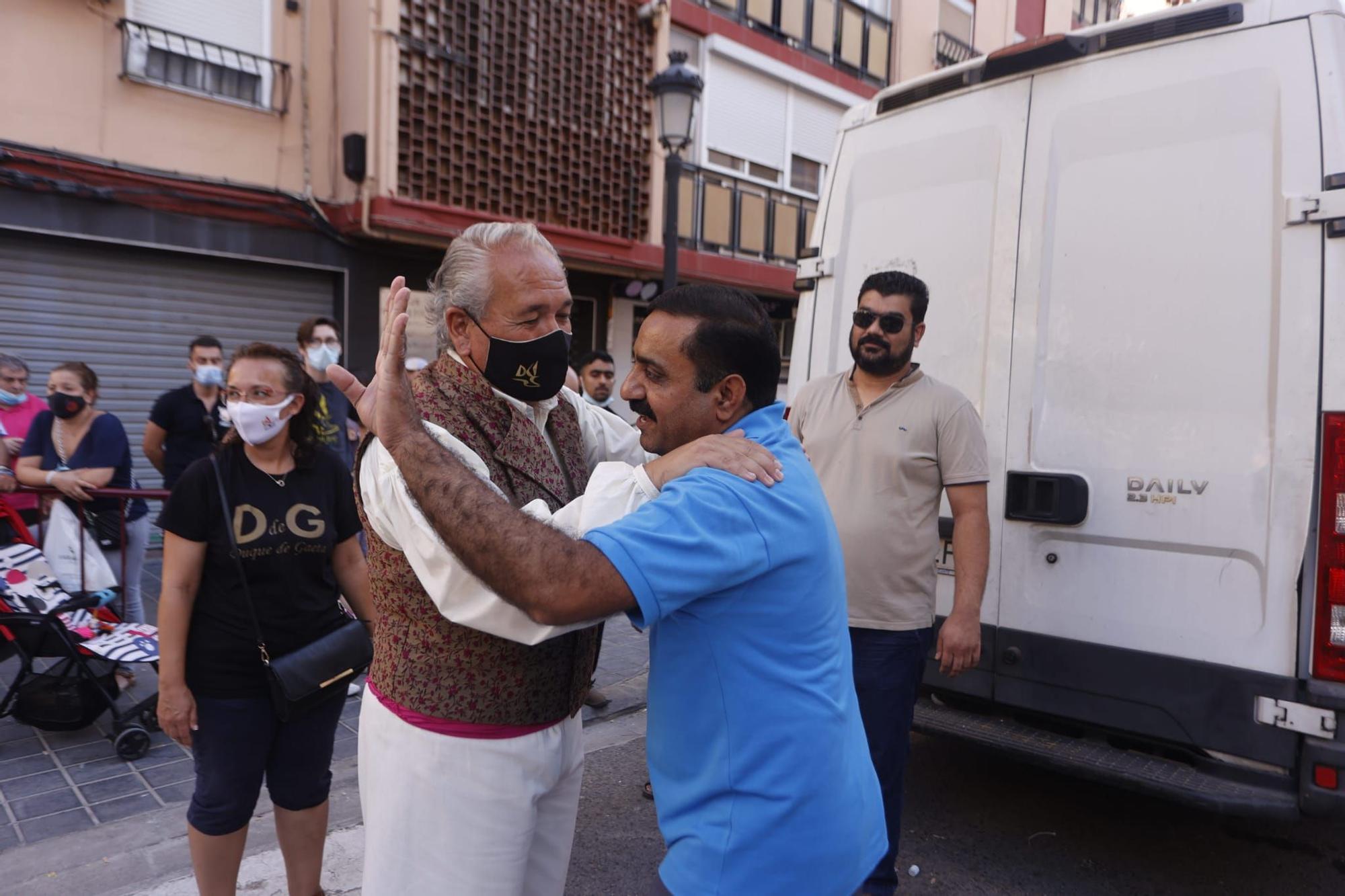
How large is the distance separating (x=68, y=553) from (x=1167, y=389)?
4.92 meters

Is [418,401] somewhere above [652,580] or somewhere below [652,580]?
above

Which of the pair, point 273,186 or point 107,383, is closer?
point 107,383

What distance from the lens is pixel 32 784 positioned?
159 inches

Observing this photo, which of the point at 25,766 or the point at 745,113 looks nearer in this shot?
the point at 25,766

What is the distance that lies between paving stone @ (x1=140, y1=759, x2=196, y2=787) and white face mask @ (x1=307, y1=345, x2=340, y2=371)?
2.35 m

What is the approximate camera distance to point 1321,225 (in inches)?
110

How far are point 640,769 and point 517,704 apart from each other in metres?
2.90

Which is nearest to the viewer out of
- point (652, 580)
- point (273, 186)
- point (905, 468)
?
point (652, 580)

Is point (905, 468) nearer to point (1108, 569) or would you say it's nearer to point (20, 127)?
point (1108, 569)

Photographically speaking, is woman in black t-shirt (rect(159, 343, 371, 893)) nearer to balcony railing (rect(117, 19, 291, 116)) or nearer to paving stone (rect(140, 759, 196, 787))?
paving stone (rect(140, 759, 196, 787))

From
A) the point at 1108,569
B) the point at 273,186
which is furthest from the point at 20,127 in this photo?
the point at 1108,569

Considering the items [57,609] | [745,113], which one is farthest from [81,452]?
[745,113]

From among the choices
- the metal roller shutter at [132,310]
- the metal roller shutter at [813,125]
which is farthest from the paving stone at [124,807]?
the metal roller shutter at [813,125]

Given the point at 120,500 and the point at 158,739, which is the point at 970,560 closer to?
the point at 158,739
